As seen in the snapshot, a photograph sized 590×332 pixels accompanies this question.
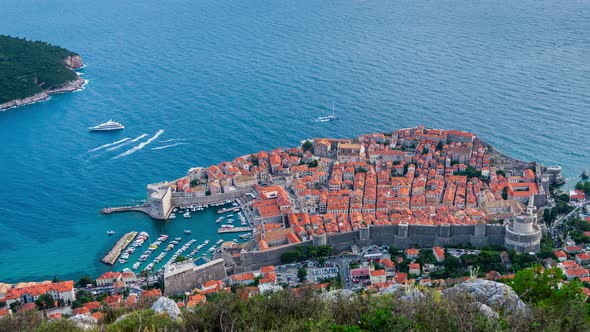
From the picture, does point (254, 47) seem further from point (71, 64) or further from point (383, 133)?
point (383, 133)

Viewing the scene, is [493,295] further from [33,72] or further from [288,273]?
[33,72]

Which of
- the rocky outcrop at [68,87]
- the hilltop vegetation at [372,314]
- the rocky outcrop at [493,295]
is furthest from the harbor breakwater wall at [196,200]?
the rocky outcrop at [68,87]

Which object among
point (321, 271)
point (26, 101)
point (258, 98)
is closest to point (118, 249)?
point (321, 271)

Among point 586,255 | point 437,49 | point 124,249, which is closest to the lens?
point 586,255

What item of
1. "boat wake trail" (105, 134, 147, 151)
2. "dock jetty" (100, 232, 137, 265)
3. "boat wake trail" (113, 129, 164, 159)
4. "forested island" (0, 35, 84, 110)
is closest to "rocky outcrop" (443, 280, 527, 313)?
"dock jetty" (100, 232, 137, 265)

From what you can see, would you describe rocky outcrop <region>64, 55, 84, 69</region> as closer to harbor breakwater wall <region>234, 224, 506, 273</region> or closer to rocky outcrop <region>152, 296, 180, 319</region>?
harbor breakwater wall <region>234, 224, 506, 273</region>

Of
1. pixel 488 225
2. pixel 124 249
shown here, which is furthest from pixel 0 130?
pixel 488 225
